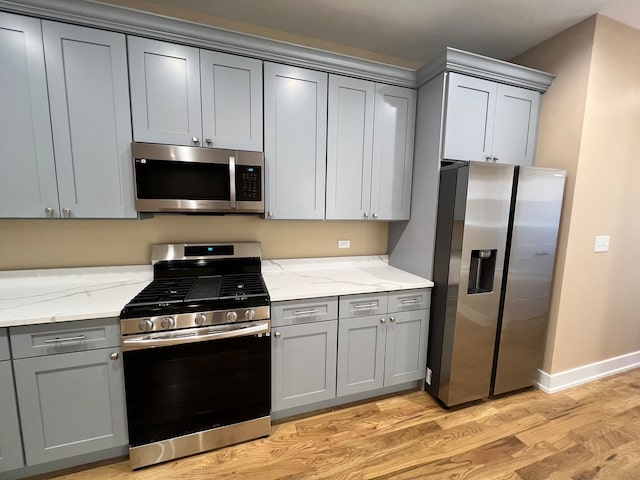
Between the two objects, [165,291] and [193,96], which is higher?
[193,96]

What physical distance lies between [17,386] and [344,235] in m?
2.22

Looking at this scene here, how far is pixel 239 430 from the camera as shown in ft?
5.57

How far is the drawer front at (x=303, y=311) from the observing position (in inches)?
68.5

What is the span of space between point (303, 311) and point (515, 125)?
86.8 inches

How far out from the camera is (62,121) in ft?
5.16

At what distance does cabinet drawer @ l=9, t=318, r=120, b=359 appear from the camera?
52.1 inches

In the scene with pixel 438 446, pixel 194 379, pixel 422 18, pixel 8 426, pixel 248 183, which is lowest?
pixel 438 446

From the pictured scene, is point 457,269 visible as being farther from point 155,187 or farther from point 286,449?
point 155,187

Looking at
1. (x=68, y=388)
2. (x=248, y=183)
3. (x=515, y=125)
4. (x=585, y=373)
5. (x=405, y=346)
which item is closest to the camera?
(x=68, y=388)

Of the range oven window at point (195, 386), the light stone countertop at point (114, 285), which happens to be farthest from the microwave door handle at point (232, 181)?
the range oven window at point (195, 386)

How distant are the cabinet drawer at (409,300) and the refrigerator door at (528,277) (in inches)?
22.6

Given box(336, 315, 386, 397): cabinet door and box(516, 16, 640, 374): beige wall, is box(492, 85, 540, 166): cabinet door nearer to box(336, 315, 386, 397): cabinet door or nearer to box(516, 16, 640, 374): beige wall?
box(516, 16, 640, 374): beige wall

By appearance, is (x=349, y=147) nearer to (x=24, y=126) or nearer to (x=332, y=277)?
(x=332, y=277)

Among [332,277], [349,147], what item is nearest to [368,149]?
[349,147]
